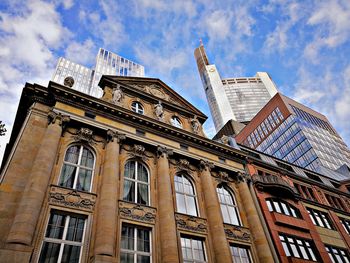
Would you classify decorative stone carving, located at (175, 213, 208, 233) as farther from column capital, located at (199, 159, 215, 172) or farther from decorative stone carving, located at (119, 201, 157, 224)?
column capital, located at (199, 159, 215, 172)

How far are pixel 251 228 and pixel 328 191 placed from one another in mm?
18962

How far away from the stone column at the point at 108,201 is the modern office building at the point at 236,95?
131133 mm

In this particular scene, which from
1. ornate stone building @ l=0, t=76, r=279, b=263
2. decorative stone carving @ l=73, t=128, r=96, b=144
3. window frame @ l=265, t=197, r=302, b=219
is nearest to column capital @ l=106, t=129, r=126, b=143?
ornate stone building @ l=0, t=76, r=279, b=263

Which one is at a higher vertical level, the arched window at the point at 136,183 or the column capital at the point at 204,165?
the column capital at the point at 204,165

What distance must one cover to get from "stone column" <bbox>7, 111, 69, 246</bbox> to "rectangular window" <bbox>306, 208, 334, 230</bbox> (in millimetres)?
26013

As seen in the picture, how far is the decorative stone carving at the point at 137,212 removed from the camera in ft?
52.1

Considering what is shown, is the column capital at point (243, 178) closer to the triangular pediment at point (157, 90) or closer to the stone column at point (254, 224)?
the stone column at point (254, 224)

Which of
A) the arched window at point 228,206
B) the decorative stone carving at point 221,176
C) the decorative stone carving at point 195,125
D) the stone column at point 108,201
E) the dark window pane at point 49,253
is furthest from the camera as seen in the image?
the decorative stone carving at point 195,125

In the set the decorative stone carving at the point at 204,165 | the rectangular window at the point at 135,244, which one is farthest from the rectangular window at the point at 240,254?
the rectangular window at the point at 135,244

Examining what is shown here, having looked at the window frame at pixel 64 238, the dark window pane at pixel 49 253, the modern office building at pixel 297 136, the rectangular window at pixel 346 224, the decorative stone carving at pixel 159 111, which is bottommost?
the dark window pane at pixel 49 253

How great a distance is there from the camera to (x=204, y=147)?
24.2 meters

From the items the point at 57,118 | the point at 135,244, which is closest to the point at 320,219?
the point at 135,244

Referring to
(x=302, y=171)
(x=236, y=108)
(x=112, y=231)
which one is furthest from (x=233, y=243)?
(x=236, y=108)

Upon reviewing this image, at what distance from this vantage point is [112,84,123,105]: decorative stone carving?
71.7 feet
